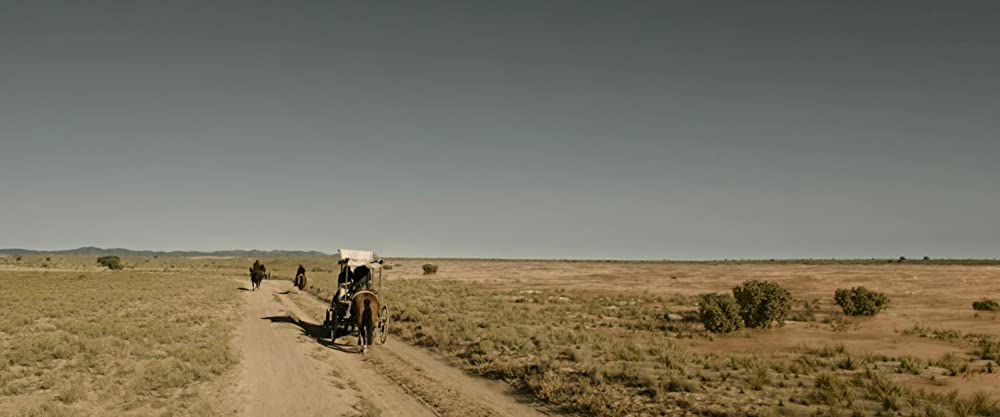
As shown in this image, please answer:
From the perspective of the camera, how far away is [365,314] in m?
17.6

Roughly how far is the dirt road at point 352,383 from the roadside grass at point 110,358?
3.62 ft

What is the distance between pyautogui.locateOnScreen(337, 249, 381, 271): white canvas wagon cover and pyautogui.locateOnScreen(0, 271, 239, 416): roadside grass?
4.96m

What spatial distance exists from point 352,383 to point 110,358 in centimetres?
778

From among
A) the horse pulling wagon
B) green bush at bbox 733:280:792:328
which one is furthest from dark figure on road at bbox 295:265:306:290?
green bush at bbox 733:280:792:328

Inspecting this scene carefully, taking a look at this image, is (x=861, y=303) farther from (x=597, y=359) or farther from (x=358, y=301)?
(x=358, y=301)

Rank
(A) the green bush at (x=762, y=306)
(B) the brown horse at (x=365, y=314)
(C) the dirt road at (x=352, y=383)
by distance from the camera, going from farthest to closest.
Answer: (A) the green bush at (x=762, y=306) → (B) the brown horse at (x=365, y=314) → (C) the dirt road at (x=352, y=383)

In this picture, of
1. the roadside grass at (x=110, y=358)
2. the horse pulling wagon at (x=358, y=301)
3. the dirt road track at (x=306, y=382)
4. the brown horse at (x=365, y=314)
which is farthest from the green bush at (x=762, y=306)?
the roadside grass at (x=110, y=358)

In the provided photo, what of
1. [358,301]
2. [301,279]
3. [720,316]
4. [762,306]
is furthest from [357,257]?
[301,279]

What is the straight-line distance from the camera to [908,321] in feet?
86.9

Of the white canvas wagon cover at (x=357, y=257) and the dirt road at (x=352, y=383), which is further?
the white canvas wagon cover at (x=357, y=257)

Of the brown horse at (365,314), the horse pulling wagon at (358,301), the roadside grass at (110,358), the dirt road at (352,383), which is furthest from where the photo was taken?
the horse pulling wagon at (358,301)

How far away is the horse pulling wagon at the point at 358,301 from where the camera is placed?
688 inches

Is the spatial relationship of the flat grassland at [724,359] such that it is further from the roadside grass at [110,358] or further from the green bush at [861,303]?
the roadside grass at [110,358]

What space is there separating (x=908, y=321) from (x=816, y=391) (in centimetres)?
2018
